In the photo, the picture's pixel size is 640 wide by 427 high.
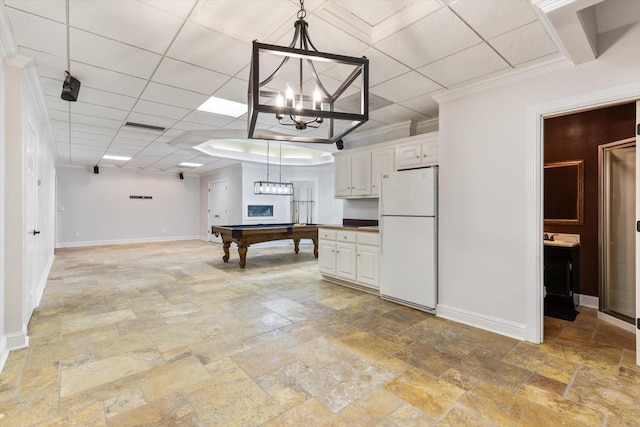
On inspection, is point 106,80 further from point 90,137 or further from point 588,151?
point 588,151

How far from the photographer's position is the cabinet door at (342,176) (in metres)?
5.16

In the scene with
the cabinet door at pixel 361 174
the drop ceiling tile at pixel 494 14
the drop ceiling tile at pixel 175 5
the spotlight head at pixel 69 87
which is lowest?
the cabinet door at pixel 361 174

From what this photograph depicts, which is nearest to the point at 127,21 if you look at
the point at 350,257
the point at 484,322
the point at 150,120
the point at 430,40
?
the point at 430,40

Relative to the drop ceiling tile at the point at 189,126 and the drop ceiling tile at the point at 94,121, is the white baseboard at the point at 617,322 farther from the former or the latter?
the drop ceiling tile at the point at 94,121

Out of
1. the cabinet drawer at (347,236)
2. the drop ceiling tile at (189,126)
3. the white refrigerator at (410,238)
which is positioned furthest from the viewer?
the drop ceiling tile at (189,126)

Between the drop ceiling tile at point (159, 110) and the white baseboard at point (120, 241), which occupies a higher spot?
the drop ceiling tile at point (159, 110)

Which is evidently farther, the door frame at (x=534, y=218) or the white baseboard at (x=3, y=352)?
the door frame at (x=534, y=218)

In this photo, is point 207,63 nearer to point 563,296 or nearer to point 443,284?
point 443,284

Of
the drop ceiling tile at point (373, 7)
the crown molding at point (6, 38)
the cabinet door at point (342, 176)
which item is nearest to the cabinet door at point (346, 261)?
the cabinet door at point (342, 176)

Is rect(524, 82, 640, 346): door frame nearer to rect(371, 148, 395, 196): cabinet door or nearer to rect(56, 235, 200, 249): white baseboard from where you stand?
rect(371, 148, 395, 196): cabinet door

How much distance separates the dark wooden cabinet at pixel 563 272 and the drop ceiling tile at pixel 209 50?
4.11 m

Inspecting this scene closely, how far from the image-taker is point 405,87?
3.24m

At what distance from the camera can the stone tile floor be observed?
1.76 meters

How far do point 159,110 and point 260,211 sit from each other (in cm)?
537
